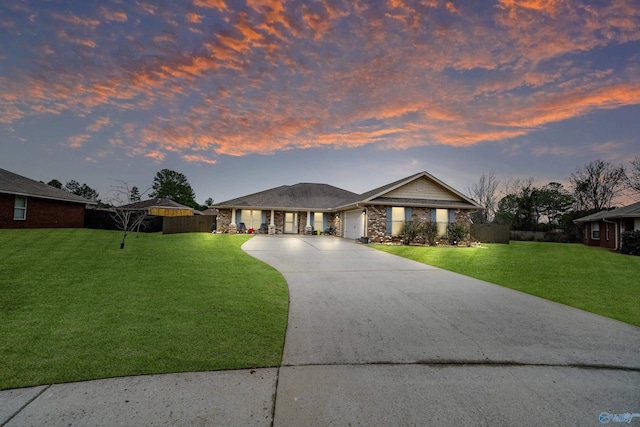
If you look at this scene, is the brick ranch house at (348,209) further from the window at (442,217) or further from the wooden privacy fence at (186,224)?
the wooden privacy fence at (186,224)

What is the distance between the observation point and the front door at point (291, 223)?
27.6 metres

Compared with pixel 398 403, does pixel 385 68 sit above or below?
above

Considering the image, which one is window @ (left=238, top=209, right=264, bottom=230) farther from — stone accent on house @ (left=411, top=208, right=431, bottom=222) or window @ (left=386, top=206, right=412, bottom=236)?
stone accent on house @ (left=411, top=208, right=431, bottom=222)

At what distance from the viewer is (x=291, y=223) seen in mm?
27781

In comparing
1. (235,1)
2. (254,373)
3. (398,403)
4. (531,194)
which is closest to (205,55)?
(235,1)

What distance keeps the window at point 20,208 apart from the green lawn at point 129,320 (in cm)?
1434

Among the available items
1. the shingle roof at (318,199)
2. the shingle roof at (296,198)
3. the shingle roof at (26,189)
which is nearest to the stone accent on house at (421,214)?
the shingle roof at (318,199)

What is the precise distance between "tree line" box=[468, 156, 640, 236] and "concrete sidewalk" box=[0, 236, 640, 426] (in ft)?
108

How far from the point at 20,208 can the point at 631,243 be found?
3737 cm

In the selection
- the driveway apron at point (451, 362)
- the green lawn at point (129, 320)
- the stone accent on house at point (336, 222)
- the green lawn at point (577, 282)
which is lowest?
the green lawn at point (577, 282)

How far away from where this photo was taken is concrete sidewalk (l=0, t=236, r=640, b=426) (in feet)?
7.41

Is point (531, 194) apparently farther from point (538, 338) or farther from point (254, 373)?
point (254, 373)

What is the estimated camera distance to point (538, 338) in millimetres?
3988

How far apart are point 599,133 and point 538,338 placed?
21.2 metres
